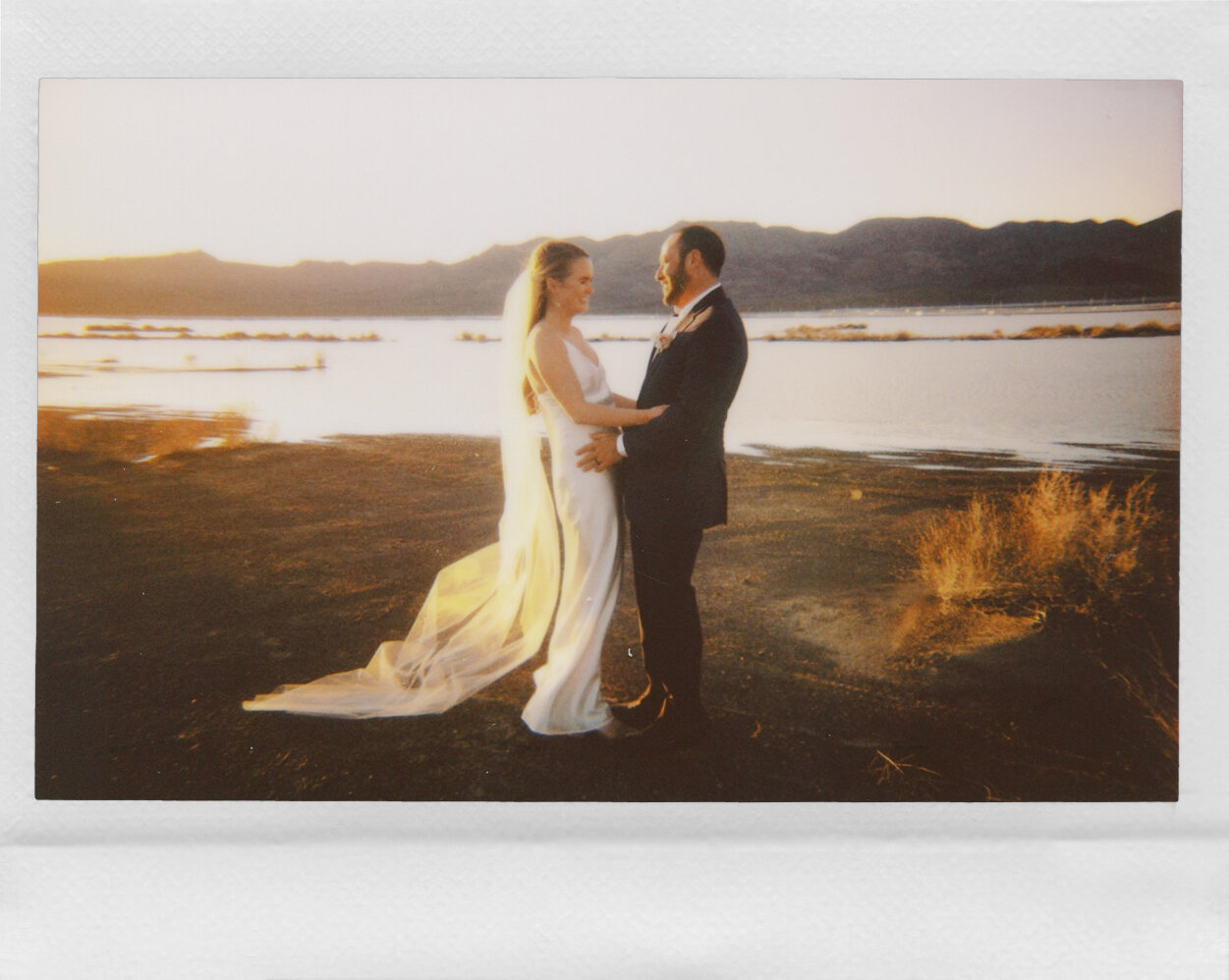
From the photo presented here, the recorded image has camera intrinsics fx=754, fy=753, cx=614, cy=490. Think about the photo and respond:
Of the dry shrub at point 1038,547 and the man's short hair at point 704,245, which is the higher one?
the man's short hair at point 704,245

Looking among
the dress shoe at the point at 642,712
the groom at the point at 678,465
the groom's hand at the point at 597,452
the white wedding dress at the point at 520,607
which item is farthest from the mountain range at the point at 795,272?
the dress shoe at the point at 642,712

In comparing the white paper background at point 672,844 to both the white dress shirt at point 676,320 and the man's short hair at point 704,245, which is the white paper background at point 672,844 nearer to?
the man's short hair at point 704,245

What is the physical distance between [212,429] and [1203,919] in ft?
11.6

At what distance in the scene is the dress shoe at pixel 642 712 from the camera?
7.54 feet

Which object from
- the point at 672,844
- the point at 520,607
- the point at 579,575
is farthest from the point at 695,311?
the point at 672,844

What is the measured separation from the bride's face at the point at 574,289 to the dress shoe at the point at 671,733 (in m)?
1.22

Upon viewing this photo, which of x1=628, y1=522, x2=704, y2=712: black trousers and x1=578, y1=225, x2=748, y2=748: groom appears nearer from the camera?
x1=578, y1=225, x2=748, y2=748: groom

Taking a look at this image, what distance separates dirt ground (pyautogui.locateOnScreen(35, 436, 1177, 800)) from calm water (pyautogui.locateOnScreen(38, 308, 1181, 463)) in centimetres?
9

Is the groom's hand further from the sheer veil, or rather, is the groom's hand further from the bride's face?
the bride's face

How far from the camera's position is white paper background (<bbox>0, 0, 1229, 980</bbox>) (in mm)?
2328

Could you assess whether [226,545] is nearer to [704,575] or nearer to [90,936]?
[90,936]

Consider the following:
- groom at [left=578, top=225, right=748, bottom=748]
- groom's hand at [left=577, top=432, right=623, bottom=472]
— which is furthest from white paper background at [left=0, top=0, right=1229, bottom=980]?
groom's hand at [left=577, top=432, right=623, bottom=472]

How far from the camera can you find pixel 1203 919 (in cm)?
236

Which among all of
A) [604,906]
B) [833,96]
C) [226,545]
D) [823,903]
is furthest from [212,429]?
[823,903]
